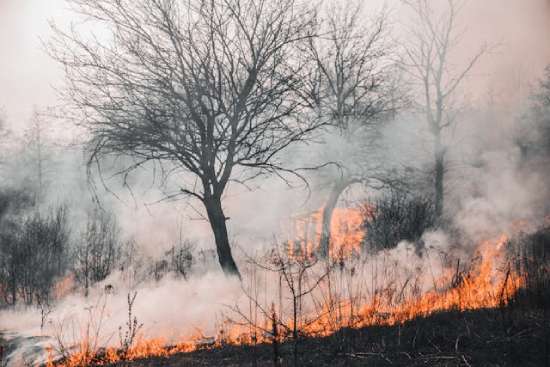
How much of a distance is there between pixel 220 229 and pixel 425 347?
3446 millimetres

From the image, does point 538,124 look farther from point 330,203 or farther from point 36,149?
point 36,149

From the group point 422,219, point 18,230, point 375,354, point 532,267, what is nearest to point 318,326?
point 375,354

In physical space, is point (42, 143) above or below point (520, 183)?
above

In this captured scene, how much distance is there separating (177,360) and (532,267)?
13.6ft

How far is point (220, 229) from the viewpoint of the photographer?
19.5 ft

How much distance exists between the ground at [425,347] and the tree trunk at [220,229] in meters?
2.16

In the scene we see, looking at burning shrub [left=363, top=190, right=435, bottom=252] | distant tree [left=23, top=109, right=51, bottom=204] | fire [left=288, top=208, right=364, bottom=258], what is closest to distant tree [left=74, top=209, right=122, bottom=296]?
fire [left=288, top=208, right=364, bottom=258]

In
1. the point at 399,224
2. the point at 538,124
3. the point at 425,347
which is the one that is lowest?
the point at 425,347

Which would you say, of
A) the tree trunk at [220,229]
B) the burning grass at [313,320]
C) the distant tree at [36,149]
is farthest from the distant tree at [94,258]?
the distant tree at [36,149]

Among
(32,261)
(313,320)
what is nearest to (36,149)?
(32,261)

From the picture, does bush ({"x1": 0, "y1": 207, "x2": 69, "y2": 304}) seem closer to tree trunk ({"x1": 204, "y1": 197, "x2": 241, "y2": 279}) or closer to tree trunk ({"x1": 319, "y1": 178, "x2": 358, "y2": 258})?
tree trunk ({"x1": 204, "y1": 197, "x2": 241, "y2": 279})

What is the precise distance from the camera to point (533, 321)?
3.58m

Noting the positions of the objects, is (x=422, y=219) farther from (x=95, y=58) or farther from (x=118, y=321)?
(x=95, y=58)

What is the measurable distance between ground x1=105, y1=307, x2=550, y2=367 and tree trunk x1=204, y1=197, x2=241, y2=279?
85.0 inches
